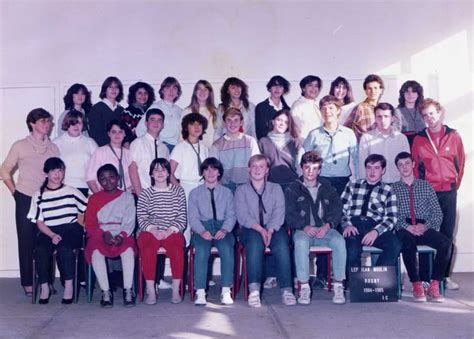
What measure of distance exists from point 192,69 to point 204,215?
6.35 feet

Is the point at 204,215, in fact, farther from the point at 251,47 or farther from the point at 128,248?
the point at 251,47

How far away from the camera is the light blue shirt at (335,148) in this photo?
231 inches

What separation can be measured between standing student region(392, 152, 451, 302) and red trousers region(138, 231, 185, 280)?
1.70 meters

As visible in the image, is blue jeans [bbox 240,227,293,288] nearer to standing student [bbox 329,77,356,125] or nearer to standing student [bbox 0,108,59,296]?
standing student [bbox 329,77,356,125]

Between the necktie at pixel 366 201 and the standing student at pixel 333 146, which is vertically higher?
the standing student at pixel 333 146

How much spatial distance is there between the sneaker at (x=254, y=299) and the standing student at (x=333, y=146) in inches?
48.7

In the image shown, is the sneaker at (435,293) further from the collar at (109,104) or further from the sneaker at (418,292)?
the collar at (109,104)

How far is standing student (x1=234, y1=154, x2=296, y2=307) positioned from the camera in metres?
5.25

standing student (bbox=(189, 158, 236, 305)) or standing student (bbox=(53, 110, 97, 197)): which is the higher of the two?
standing student (bbox=(53, 110, 97, 197))

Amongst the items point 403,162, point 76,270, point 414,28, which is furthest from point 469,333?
point 414,28

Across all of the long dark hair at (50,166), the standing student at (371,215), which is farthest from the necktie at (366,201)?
the long dark hair at (50,166)

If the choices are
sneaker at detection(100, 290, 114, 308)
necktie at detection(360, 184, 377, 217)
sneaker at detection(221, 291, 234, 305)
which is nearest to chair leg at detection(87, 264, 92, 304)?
sneaker at detection(100, 290, 114, 308)

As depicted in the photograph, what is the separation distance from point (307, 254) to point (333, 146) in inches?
40.6

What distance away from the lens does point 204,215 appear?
5.52m
